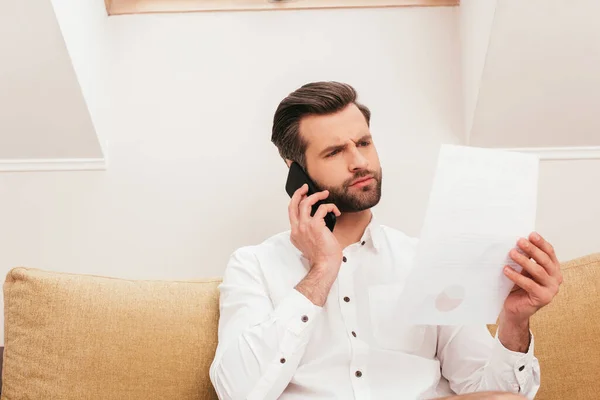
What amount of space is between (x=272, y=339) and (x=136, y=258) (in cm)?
92

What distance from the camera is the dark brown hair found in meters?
1.70

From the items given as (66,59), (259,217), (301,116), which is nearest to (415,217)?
(259,217)

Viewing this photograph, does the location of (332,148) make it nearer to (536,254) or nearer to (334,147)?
(334,147)

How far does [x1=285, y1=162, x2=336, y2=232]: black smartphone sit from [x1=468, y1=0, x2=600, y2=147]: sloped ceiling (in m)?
0.68

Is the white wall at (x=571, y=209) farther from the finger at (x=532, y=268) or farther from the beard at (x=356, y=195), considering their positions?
the finger at (x=532, y=268)

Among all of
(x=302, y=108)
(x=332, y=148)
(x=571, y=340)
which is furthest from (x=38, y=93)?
(x=571, y=340)

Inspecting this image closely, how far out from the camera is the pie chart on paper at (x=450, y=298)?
1247 mm

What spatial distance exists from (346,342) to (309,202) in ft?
1.01

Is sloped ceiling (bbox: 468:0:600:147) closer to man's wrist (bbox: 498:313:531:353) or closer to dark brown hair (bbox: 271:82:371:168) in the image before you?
dark brown hair (bbox: 271:82:371:168)

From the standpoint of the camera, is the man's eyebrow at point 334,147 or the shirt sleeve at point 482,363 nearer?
the shirt sleeve at point 482,363

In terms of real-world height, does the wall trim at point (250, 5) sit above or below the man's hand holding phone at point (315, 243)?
above

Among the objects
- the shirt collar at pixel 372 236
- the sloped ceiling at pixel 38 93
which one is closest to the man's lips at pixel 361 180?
the shirt collar at pixel 372 236

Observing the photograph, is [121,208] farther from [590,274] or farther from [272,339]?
[590,274]

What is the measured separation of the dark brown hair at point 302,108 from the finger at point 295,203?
102 mm
